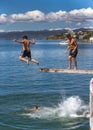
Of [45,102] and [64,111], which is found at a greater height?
[45,102]

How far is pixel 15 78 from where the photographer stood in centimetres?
8306

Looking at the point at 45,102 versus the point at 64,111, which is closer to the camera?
→ the point at 64,111

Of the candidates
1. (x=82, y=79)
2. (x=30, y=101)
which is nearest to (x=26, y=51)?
(x=30, y=101)

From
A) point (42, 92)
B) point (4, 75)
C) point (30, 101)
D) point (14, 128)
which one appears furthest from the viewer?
point (4, 75)

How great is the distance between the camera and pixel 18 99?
58.7 metres

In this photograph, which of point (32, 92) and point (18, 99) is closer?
point (18, 99)

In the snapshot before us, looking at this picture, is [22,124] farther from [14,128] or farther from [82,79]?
[82,79]

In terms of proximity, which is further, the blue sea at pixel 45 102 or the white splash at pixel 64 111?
the white splash at pixel 64 111

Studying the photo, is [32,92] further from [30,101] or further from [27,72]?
[27,72]

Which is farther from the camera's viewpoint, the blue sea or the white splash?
the white splash

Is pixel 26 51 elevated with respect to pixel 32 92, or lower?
elevated

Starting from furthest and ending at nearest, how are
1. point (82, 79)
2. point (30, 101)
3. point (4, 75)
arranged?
point (4, 75) < point (82, 79) < point (30, 101)

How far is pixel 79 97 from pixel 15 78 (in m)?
25.7

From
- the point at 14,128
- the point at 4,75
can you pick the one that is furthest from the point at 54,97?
the point at 4,75
